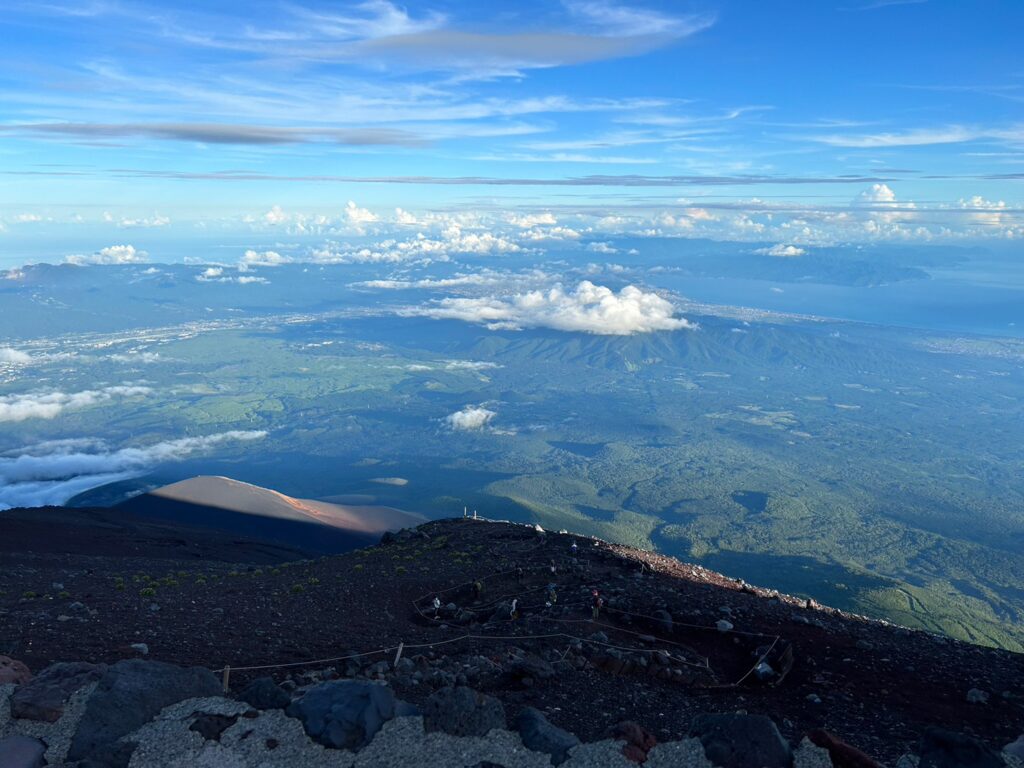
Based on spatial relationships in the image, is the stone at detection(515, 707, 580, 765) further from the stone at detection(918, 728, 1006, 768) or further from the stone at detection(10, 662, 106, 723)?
the stone at detection(10, 662, 106, 723)

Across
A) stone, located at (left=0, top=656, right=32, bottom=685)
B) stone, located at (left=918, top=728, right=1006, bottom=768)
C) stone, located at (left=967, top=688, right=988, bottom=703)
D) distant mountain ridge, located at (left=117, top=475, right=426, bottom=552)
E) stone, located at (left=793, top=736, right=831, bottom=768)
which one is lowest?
distant mountain ridge, located at (left=117, top=475, right=426, bottom=552)

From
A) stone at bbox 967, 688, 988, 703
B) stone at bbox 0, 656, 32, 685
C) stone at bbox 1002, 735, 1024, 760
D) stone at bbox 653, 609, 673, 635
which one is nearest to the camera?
stone at bbox 1002, 735, 1024, 760

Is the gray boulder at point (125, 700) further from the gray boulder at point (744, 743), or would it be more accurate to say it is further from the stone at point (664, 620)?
the stone at point (664, 620)

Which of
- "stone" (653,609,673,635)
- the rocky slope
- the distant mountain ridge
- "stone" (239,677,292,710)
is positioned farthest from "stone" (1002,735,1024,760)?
the distant mountain ridge

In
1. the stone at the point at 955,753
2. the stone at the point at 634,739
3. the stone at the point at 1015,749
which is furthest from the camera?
the stone at the point at 634,739

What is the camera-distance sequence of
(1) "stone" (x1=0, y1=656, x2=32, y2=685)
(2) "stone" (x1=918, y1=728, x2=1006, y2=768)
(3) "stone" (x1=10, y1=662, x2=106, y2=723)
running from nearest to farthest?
(2) "stone" (x1=918, y1=728, x2=1006, y2=768) → (3) "stone" (x1=10, y1=662, x2=106, y2=723) → (1) "stone" (x1=0, y1=656, x2=32, y2=685)

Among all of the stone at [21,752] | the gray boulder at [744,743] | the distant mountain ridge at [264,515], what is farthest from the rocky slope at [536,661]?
the distant mountain ridge at [264,515]

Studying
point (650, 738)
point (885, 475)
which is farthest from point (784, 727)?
point (885, 475)
